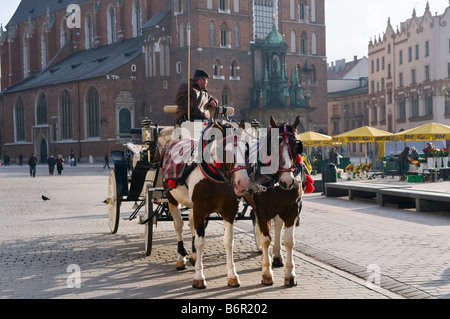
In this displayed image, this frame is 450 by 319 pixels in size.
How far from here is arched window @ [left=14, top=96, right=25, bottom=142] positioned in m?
70.3

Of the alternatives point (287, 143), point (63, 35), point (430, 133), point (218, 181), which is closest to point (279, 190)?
point (287, 143)

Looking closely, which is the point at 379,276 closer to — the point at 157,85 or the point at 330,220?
the point at 330,220

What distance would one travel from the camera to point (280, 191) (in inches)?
271

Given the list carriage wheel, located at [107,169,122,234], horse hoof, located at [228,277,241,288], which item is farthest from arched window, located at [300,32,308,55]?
horse hoof, located at [228,277,241,288]

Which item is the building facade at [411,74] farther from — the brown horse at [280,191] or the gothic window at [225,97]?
the brown horse at [280,191]

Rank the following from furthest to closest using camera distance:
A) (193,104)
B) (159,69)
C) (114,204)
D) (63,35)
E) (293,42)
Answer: (63,35) → (293,42) → (159,69) → (114,204) → (193,104)

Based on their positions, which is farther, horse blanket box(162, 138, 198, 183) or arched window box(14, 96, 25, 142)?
arched window box(14, 96, 25, 142)

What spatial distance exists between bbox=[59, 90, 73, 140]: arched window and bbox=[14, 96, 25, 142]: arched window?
8.66 metres

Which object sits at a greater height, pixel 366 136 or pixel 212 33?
pixel 212 33

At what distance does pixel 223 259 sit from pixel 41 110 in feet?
203

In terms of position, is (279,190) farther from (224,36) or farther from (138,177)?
(224,36)

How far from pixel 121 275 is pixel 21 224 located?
6441 millimetres

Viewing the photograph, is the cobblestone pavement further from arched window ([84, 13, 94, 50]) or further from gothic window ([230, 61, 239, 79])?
arched window ([84, 13, 94, 50])

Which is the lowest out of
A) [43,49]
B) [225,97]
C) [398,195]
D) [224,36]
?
[398,195]
